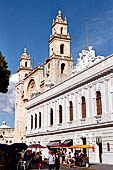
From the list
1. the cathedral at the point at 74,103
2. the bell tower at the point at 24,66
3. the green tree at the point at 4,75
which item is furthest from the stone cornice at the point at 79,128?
the bell tower at the point at 24,66

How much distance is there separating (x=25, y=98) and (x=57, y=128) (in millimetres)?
30794

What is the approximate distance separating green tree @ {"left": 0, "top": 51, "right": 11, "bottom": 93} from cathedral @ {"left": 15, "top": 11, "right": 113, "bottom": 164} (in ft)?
30.0

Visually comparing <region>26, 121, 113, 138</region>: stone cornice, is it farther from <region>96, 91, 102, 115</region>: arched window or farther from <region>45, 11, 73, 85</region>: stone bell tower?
<region>45, 11, 73, 85</region>: stone bell tower

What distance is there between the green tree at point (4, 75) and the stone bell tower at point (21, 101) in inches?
1671

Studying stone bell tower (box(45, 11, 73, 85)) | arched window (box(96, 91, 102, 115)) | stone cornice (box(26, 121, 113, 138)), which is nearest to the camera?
stone cornice (box(26, 121, 113, 138))

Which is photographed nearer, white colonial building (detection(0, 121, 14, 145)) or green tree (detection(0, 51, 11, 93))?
green tree (detection(0, 51, 11, 93))

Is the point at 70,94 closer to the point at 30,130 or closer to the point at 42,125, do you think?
the point at 42,125

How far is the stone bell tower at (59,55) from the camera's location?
4988 cm

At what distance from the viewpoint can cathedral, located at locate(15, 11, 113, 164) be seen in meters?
26.8

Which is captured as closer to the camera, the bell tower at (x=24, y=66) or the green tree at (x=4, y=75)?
the green tree at (x=4, y=75)

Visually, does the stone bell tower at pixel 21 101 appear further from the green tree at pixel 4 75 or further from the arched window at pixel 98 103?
the green tree at pixel 4 75

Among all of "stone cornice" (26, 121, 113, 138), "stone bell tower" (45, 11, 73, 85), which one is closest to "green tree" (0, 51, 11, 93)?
"stone cornice" (26, 121, 113, 138)

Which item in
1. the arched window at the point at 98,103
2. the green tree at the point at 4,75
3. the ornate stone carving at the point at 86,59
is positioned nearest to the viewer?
the green tree at the point at 4,75

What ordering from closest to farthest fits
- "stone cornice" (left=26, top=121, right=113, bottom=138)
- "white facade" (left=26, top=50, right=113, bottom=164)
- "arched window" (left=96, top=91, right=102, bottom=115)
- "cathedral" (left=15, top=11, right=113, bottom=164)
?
"stone cornice" (left=26, top=121, right=113, bottom=138) < "white facade" (left=26, top=50, right=113, bottom=164) < "cathedral" (left=15, top=11, right=113, bottom=164) < "arched window" (left=96, top=91, right=102, bottom=115)
